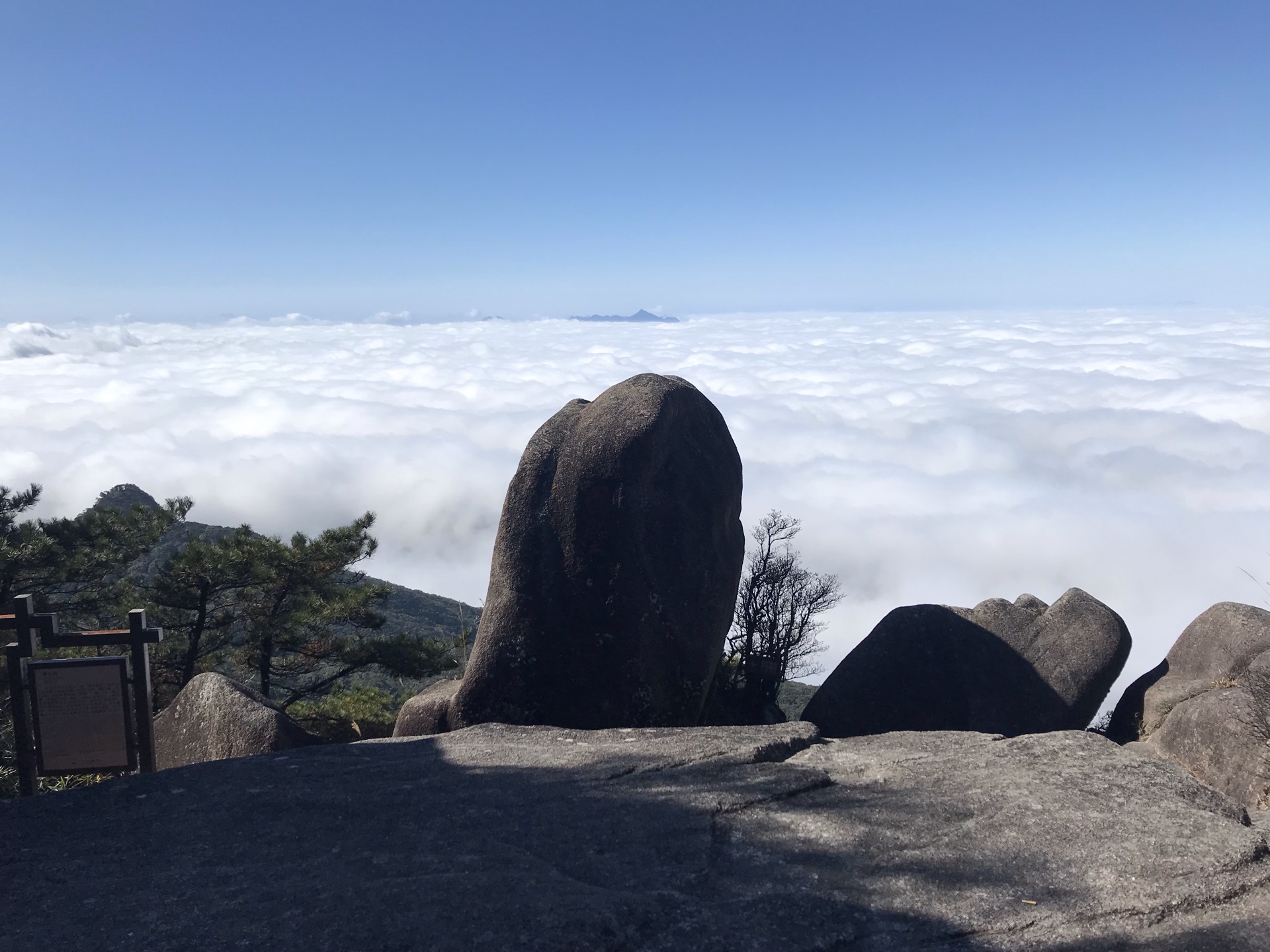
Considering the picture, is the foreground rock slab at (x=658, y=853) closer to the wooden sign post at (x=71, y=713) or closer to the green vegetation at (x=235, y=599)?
the wooden sign post at (x=71, y=713)

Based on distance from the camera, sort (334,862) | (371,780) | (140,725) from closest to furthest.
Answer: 1. (334,862)
2. (371,780)
3. (140,725)

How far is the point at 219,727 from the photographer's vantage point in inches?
337

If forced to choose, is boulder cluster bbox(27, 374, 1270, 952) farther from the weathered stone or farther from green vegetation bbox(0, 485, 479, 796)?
green vegetation bbox(0, 485, 479, 796)

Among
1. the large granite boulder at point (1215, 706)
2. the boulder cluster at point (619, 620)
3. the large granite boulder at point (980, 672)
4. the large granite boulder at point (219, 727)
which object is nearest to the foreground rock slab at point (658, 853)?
the large granite boulder at point (219, 727)

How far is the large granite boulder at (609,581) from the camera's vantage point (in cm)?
930

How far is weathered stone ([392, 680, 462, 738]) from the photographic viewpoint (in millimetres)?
9453

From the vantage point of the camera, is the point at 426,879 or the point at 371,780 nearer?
the point at 426,879

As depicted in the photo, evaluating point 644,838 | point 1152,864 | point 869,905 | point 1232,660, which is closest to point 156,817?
point 644,838

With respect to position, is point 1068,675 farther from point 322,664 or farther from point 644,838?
point 322,664

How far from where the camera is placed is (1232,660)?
1127 centimetres

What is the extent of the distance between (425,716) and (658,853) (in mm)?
5296

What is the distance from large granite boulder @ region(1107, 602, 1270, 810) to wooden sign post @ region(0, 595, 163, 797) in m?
9.77

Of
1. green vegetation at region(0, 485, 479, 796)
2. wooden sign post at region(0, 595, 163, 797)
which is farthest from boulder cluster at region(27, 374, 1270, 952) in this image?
green vegetation at region(0, 485, 479, 796)

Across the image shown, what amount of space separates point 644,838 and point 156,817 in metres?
3.32
